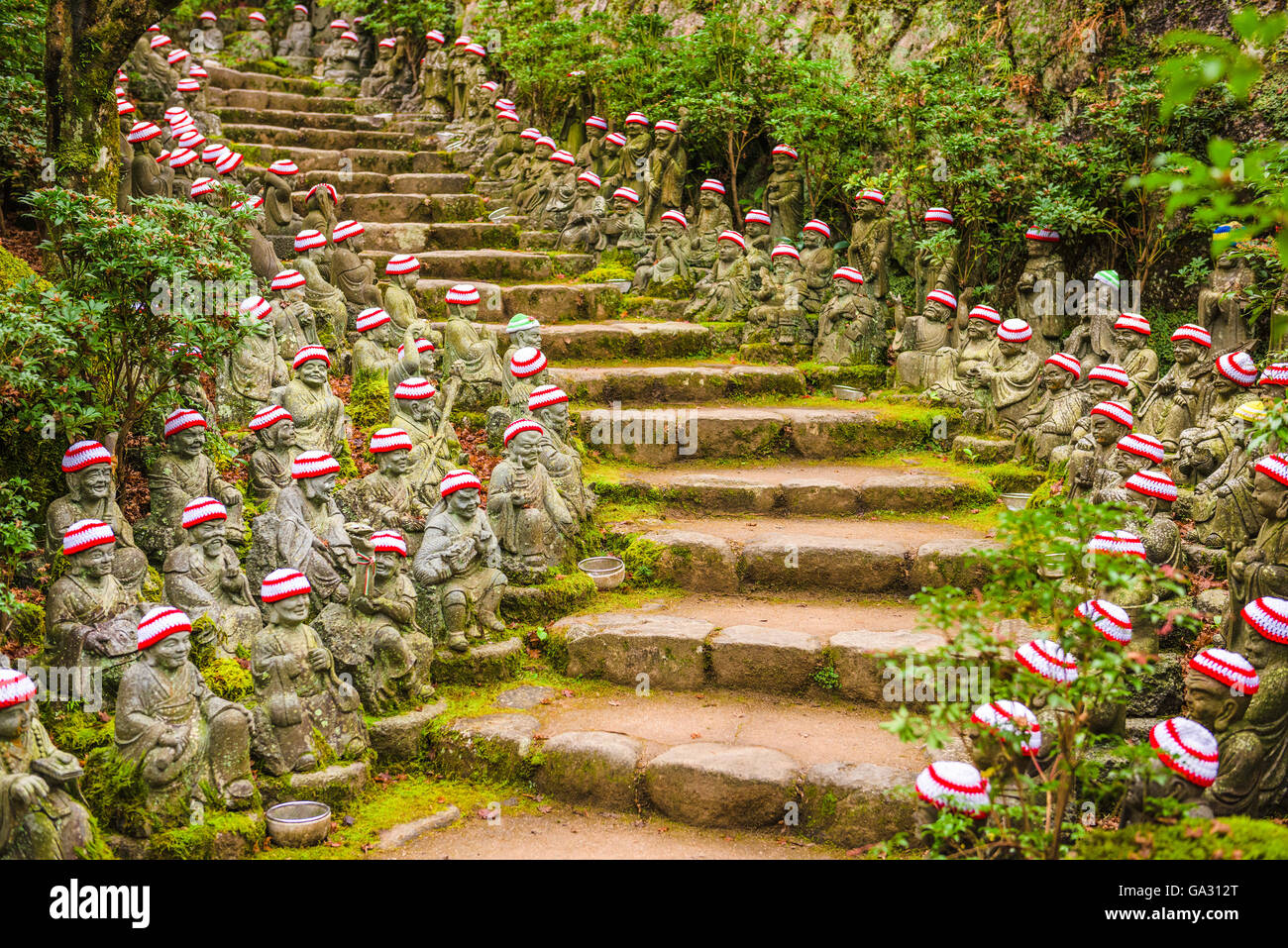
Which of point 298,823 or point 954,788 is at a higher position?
point 954,788

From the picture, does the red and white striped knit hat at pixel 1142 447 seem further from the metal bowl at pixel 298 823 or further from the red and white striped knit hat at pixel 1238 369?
the metal bowl at pixel 298 823

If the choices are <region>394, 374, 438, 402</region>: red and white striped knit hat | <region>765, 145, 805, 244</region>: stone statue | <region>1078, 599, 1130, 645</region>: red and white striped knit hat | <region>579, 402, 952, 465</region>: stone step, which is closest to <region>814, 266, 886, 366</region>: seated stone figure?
<region>579, 402, 952, 465</region>: stone step

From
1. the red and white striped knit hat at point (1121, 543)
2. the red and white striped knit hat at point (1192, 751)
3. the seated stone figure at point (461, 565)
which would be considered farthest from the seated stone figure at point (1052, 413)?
the seated stone figure at point (461, 565)

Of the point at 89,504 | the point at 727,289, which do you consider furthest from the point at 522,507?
the point at 727,289

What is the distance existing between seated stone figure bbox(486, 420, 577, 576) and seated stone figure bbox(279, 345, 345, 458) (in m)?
1.67

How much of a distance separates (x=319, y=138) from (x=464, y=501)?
10.6 m

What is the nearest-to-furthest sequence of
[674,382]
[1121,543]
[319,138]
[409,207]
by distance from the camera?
[1121,543], [674,382], [409,207], [319,138]

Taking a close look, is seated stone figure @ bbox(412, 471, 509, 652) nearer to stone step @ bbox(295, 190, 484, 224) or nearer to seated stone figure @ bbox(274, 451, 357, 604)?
seated stone figure @ bbox(274, 451, 357, 604)

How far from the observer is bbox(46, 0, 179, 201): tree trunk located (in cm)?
873

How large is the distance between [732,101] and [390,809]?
10080 millimetres

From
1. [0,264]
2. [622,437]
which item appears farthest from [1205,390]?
[0,264]

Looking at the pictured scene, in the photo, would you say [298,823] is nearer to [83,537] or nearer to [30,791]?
[30,791]

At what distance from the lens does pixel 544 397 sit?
29.1 ft

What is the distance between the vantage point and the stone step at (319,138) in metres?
15.1
